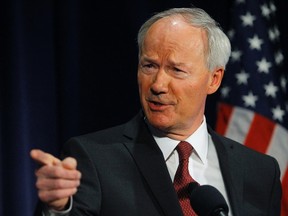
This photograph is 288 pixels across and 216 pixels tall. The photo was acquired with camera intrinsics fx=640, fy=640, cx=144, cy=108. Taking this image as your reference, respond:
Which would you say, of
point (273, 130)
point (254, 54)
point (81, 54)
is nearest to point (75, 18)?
point (81, 54)

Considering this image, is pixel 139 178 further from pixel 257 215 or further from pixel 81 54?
pixel 81 54

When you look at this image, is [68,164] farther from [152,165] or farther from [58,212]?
[152,165]

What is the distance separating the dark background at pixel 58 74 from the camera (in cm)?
227

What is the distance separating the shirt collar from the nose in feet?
0.46

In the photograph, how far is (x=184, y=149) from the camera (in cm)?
172

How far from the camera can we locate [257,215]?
1731mm

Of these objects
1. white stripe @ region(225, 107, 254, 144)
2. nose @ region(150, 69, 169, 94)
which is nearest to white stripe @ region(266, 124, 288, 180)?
white stripe @ region(225, 107, 254, 144)

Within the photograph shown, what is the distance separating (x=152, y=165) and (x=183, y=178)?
0.29 ft

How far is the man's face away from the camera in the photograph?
1.67 meters

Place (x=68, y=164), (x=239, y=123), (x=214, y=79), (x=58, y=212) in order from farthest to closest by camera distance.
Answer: (x=239, y=123) < (x=214, y=79) < (x=58, y=212) < (x=68, y=164)

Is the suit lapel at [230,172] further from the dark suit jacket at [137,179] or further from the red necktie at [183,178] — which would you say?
the red necktie at [183,178]

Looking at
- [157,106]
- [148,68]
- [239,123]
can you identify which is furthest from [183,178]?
[239,123]

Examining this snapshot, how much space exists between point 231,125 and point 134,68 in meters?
0.44

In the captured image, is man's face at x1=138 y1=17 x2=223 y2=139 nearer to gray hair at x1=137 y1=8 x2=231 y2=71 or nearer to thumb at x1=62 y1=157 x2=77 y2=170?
gray hair at x1=137 y1=8 x2=231 y2=71
